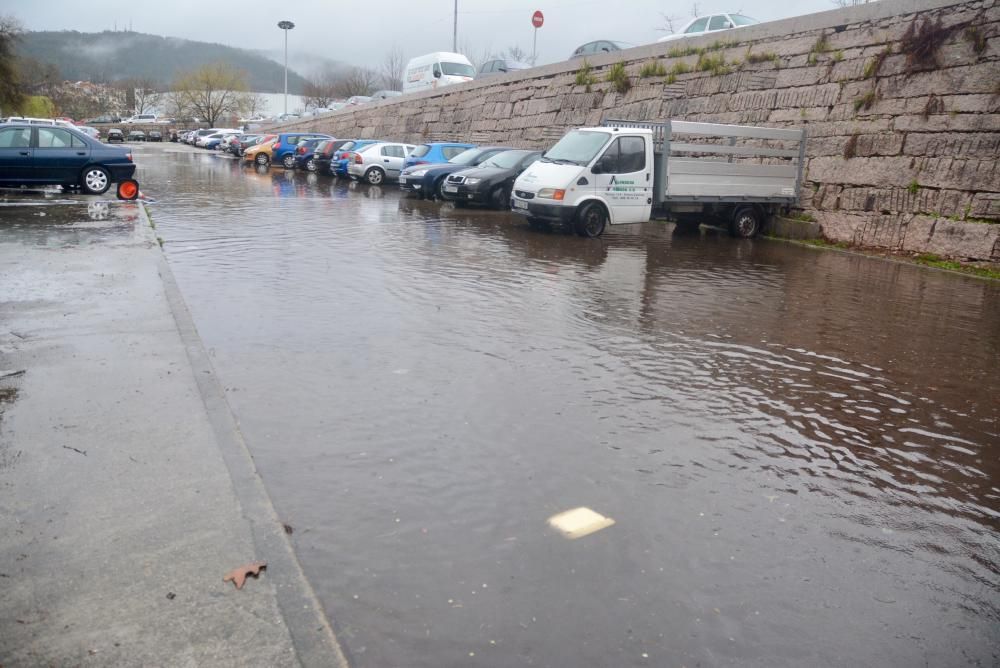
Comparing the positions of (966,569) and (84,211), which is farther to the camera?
(84,211)

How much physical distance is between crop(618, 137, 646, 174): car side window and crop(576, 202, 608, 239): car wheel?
82 cm

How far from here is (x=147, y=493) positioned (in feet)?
13.0

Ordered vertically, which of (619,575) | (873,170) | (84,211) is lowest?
(619,575)

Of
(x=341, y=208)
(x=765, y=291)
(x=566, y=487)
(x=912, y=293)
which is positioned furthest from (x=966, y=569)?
(x=341, y=208)

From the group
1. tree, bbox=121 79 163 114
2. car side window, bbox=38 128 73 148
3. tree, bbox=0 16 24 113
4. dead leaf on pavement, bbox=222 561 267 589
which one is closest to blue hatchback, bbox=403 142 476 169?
car side window, bbox=38 128 73 148

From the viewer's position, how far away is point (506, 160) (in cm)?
1944

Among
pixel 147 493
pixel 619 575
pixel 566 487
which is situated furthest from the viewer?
pixel 566 487

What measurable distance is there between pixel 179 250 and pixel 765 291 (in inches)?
319

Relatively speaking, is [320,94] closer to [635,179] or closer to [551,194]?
[551,194]

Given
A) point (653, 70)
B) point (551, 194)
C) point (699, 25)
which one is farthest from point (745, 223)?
point (699, 25)

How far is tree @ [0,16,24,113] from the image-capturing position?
4416cm

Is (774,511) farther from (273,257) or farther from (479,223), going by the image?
(479,223)

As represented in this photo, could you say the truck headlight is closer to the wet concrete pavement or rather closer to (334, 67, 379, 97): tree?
the wet concrete pavement

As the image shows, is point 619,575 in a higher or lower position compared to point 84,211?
lower
